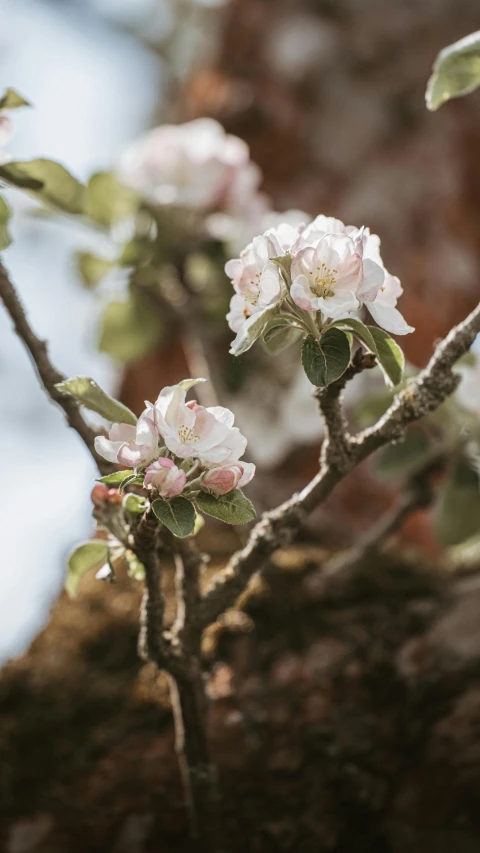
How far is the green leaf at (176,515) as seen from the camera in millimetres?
685

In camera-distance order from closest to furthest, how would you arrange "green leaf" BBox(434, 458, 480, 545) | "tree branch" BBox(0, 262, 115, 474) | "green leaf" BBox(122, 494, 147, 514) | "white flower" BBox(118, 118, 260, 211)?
"green leaf" BBox(122, 494, 147, 514), "tree branch" BBox(0, 262, 115, 474), "green leaf" BBox(434, 458, 480, 545), "white flower" BBox(118, 118, 260, 211)

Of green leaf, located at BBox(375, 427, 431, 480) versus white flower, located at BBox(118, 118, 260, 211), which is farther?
white flower, located at BBox(118, 118, 260, 211)

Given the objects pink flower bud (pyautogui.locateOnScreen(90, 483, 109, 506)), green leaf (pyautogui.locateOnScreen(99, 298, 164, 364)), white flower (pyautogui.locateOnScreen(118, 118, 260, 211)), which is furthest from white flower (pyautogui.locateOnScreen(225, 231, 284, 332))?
green leaf (pyautogui.locateOnScreen(99, 298, 164, 364))

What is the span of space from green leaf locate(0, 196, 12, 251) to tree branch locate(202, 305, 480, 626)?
0.39 metres

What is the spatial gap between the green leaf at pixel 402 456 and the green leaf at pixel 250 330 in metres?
0.68

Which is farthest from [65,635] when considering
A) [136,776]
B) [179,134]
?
[179,134]

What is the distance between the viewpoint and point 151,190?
1638 mm

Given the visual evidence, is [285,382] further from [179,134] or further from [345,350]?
[345,350]

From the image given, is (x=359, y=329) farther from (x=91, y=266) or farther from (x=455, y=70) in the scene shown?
(x=91, y=266)

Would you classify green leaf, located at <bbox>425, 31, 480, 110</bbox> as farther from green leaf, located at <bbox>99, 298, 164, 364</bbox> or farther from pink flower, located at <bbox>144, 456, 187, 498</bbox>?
green leaf, located at <bbox>99, 298, 164, 364</bbox>

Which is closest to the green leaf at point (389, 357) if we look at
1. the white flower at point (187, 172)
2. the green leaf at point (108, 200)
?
the green leaf at point (108, 200)

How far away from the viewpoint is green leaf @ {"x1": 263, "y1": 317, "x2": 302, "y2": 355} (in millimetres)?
746

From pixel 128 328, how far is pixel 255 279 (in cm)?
109

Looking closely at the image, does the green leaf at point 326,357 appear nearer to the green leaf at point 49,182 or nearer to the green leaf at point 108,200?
the green leaf at point 49,182
